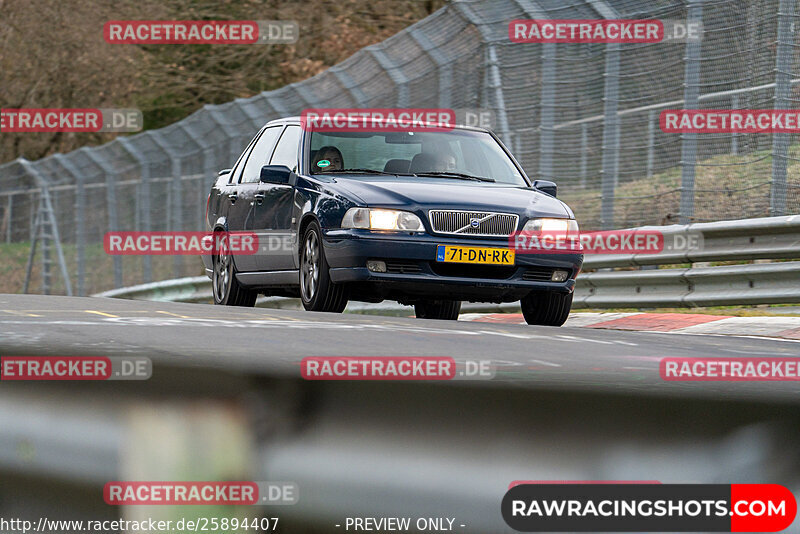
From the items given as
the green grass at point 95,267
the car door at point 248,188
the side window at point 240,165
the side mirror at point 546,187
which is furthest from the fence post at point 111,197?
the side mirror at point 546,187

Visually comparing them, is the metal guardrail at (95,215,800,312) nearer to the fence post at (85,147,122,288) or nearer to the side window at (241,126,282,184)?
the side window at (241,126,282,184)

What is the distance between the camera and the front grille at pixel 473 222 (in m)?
10.2

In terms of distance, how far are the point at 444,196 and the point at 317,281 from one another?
1.13 meters

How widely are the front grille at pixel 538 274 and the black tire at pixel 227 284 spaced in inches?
128

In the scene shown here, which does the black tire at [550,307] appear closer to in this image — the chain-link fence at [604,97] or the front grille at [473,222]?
the front grille at [473,222]

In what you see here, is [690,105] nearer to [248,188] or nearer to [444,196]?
[444,196]

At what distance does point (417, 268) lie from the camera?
33.5 ft

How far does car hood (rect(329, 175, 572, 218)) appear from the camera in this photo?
1022cm

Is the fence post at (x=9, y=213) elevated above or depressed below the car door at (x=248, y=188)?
above

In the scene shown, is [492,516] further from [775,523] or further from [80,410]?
[80,410]

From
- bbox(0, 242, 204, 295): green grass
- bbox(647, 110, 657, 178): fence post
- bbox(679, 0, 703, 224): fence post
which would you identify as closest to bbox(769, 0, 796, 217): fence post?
bbox(679, 0, 703, 224): fence post

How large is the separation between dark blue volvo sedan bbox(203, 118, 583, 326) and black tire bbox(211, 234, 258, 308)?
1.44 feet

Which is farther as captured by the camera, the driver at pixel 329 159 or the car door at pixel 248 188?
the car door at pixel 248 188

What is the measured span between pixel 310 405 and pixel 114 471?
Answer: 559mm
